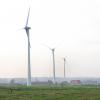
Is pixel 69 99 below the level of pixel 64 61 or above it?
below

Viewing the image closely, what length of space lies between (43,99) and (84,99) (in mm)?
4271

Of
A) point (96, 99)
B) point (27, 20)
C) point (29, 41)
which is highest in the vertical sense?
point (27, 20)

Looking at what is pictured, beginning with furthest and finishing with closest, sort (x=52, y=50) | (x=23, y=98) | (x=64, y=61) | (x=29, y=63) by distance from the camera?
(x=64, y=61) → (x=52, y=50) → (x=29, y=63) → (x=23, y=98)

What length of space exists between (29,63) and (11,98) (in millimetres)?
30946

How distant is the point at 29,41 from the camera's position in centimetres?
7094

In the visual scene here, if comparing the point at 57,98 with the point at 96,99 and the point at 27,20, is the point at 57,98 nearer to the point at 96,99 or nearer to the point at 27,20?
the point at 96,99

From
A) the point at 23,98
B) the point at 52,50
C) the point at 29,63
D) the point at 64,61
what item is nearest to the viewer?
the point at 23,98

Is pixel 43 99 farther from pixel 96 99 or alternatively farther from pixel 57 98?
pixel 96 99

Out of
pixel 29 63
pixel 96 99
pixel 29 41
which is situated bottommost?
→ pixel 96 99

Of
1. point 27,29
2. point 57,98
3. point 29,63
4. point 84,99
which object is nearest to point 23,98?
point 57,98

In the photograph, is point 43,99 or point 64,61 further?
point 64,61

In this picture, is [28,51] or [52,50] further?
[52,50]

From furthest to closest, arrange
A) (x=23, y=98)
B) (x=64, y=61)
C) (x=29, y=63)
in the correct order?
(x=64, y=61), (x=29, y=63), (x=23, y=98)

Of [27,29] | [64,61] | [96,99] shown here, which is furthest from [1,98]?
[64,61]
